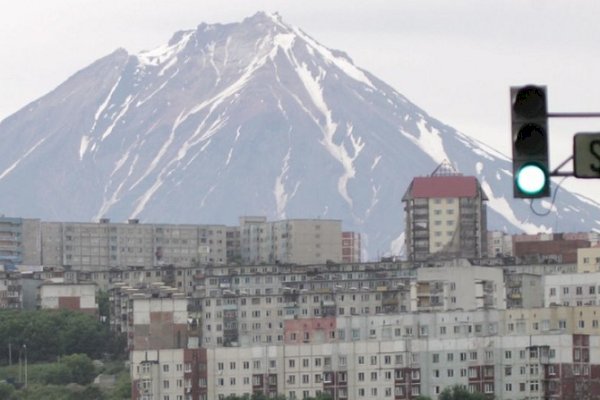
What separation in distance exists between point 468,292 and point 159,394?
3222cm

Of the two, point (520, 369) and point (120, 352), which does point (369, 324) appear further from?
point (120, 352)

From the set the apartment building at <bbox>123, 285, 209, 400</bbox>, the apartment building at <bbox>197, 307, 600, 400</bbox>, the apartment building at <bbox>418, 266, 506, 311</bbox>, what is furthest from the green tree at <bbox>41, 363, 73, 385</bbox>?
the apartment building at <bbox>418, 266, 506, 311</bbox>

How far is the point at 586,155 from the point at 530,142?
0.51m

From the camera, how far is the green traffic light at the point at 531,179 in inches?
965

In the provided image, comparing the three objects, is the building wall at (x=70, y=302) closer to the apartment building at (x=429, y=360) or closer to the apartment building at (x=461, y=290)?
the apartment building at (x=461, y=290)

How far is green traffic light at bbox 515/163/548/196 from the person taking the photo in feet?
80.4

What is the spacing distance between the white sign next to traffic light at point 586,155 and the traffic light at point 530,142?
30 centimetres

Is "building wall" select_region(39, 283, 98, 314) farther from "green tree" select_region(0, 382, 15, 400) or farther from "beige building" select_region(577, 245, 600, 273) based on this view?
"green tree" select_region(0, 382, 15, 400)

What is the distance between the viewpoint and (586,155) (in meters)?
24.3

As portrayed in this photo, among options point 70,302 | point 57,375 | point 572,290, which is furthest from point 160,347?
point 70,302

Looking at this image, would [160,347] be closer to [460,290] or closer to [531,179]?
[460,290]

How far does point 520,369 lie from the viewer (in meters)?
139

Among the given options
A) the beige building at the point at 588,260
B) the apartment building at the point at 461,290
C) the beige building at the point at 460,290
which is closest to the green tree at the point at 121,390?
the beige building at the point at 460,290

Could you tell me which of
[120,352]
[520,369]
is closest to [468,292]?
[120,352]
